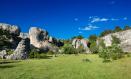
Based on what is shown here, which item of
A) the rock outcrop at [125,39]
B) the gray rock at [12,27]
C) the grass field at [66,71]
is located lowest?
the grass field at [66,71]

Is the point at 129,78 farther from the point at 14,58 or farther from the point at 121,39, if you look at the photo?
the point at 121,39

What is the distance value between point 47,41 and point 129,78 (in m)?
99.6

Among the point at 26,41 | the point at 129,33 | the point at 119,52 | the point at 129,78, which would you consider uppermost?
the point at 129,33

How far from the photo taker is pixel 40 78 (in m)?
19.5

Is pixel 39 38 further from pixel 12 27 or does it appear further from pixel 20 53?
pixel 20 53

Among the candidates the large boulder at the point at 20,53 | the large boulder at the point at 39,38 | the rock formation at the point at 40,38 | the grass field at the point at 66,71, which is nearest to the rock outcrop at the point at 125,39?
the rock formation at the point at 40,38

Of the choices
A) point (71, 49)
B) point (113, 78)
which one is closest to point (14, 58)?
point (113, 78)

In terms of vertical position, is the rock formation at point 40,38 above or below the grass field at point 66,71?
above

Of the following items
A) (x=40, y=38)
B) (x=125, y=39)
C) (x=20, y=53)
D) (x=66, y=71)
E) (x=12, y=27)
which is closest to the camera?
(x=66, y=71)

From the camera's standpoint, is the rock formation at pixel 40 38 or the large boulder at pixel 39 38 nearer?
the rock formation at pixel 40 38

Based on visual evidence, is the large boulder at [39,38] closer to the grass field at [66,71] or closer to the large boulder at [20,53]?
the large boulder at [20,53]

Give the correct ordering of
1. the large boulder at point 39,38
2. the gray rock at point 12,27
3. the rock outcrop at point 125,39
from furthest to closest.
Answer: the large boulder at point 39,38 < the gray rock at point 12,27 < the rock outcrop at point 125,39

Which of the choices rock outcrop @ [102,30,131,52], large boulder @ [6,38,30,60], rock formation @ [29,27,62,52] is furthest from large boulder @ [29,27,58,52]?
large boulder @ [6,38,30,60]

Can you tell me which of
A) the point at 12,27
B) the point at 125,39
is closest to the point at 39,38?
the point at 12,27
